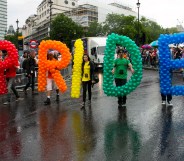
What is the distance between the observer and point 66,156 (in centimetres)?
632

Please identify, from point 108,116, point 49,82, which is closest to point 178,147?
point 108,116

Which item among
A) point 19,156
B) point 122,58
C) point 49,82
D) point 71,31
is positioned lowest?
point 19,156

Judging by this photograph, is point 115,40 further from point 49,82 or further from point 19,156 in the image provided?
point 19,156

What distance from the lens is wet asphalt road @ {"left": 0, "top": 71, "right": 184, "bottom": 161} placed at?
21.0 feet

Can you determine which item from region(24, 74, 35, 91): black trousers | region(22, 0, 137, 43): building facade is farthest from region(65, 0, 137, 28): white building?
region(24, 74, 35, 91): black trousers

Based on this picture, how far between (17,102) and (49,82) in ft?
5.35

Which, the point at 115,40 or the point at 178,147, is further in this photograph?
the point at 115,40

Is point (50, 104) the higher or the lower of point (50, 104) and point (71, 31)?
the lower

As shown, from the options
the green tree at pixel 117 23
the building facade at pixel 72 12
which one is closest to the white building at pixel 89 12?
the building facade at pixel 72 12

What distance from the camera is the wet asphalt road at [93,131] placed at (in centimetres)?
641

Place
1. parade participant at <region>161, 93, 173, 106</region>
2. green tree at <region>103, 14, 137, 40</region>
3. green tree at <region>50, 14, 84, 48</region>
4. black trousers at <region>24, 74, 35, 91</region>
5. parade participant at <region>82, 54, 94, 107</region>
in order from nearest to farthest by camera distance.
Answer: parade participant at <region>161, 93, 173, 106</region>, parade participant at <region>82, 54, 94, 107</region>, black trousers at <region>24, 74, 35, 91</region>, green tree at <region>50, 14, 84, 48</region>, green tree at <region>103, 14, 137, 40</region>

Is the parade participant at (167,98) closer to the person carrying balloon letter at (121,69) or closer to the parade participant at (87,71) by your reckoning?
the person carrying balloon letter at (121,69)

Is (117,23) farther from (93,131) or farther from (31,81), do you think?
(93,131)

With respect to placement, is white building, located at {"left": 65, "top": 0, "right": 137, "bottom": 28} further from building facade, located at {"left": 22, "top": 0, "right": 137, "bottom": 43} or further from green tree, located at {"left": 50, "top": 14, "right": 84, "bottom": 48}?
green tree, located at {"left": 50, "top": 14, "right": 84, "bottom": 48}
